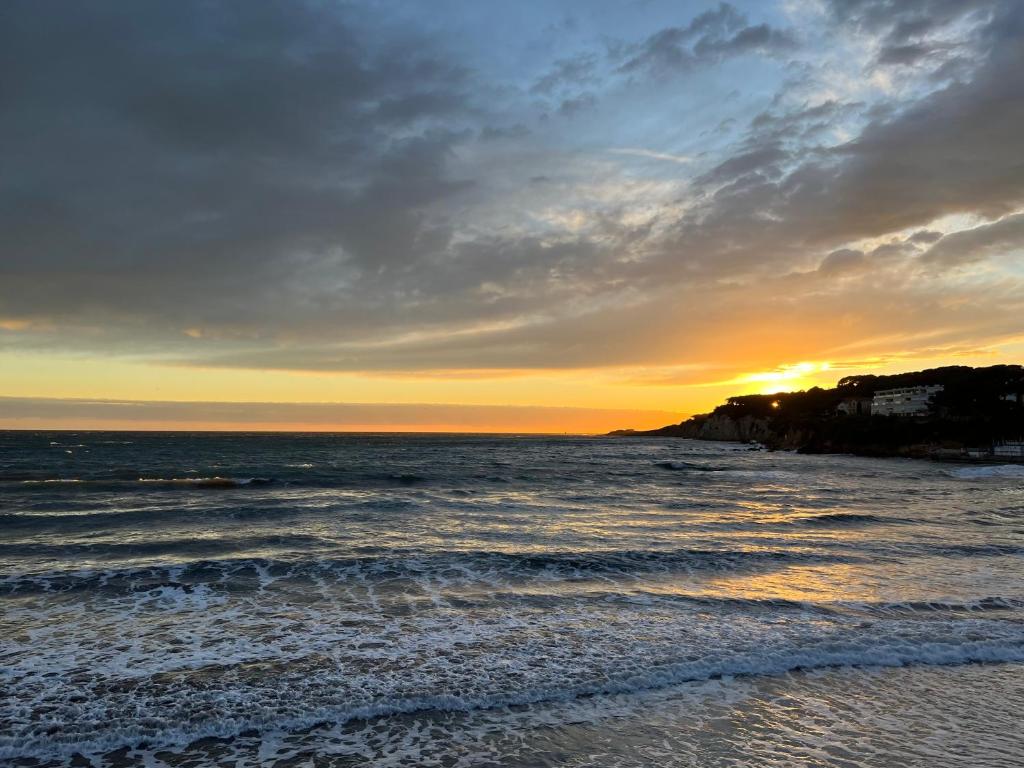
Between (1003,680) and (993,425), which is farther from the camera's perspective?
(993,425)

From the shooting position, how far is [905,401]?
5098 inches

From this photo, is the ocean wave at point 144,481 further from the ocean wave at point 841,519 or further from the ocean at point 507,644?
the ocean wave at point 841,519

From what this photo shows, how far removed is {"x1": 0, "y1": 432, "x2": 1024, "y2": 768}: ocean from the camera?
7.41 m

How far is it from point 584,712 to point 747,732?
2093 millimetres

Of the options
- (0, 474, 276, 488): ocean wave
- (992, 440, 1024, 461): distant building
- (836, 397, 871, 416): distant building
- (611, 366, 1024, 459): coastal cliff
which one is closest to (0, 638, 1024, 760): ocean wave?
(0, 474, 276, 488): ocean wave

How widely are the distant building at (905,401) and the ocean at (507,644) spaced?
115172mm

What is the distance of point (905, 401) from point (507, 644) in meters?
146

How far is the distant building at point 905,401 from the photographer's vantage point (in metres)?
123

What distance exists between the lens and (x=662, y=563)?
17.8 m

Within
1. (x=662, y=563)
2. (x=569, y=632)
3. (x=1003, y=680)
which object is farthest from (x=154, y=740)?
(x=662, y=563)

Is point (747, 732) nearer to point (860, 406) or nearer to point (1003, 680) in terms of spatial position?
point (1003, 680)

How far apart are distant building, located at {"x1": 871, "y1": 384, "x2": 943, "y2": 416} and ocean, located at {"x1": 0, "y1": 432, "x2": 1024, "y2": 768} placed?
11517cm

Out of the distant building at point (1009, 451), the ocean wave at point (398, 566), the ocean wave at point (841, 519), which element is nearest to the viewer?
the ocean wave at point (398, 566)

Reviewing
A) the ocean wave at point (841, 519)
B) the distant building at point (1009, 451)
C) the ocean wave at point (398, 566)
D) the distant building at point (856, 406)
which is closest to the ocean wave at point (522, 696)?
the ocean wave at point (398, 566)
